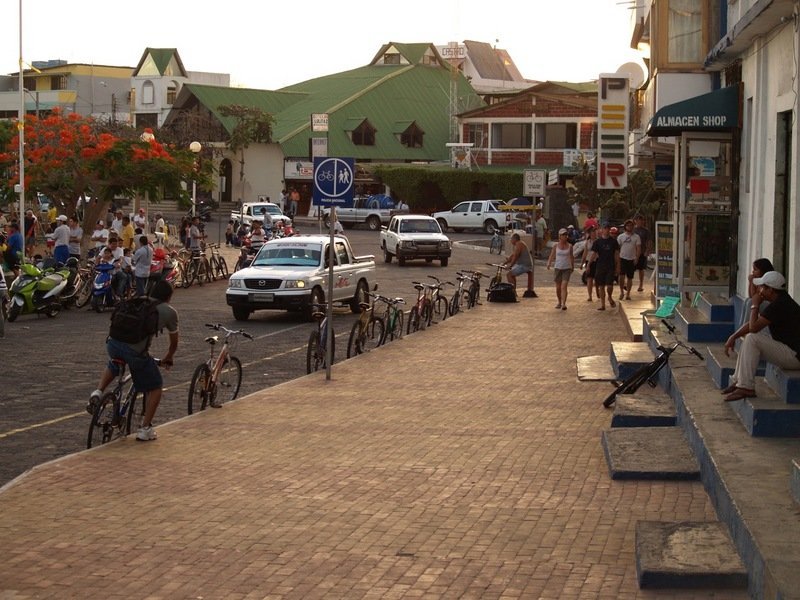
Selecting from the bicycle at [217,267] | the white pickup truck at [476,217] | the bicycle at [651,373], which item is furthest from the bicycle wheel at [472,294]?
the white pickup truck at [476,217]

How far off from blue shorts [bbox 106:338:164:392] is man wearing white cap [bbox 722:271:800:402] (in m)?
5.30

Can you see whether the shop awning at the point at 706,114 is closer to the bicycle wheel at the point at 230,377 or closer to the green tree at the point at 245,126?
the bicycle wheel at the point at 230,377

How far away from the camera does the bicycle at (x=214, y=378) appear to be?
1483 centimetres

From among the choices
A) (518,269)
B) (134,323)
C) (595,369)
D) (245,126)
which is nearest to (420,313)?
(518,269)

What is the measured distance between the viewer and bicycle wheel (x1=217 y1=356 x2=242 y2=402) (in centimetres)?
1581

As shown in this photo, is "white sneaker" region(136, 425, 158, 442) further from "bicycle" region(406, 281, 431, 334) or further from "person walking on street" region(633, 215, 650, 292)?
"person walking on street" region(633, 215, 650, 292)

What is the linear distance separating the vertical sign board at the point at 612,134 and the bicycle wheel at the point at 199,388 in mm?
18646

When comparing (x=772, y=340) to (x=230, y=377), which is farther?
(x=230, y=377)

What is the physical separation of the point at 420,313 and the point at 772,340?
1365 centimetres

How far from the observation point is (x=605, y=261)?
27.7 m

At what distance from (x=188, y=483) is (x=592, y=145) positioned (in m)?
63.9

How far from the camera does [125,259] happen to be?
2950 cm

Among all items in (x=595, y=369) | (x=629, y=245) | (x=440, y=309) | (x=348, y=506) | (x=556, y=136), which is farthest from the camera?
(x=556, y=136)

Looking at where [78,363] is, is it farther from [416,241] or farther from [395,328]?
[416,241]
